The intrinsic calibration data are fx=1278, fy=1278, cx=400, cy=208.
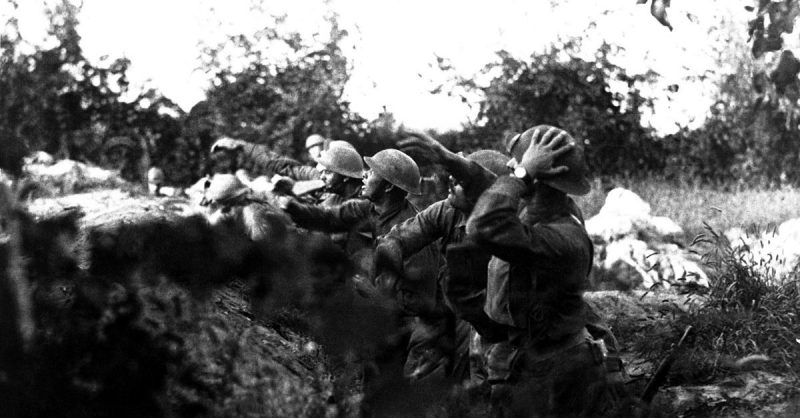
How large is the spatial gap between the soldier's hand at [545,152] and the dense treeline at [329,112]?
52.4 feet

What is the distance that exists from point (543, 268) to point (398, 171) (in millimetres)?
2869

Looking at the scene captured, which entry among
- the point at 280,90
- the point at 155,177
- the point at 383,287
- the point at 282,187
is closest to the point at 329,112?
the point at 280,90

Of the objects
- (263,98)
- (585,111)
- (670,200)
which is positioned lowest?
(670,200)

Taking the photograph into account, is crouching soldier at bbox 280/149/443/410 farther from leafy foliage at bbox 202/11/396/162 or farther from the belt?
leafy foliage at bbox 202/11/396/162

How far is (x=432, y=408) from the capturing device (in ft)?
9.98

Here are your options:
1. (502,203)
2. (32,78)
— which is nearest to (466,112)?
(32,78)

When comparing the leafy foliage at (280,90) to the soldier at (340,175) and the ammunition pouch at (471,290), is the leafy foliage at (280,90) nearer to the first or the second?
the soldier at (340,175)

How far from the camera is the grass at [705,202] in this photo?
1906cm

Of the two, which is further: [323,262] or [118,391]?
[323,262]

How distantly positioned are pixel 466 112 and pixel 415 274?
1582cm

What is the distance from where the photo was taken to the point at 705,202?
69.3 ft

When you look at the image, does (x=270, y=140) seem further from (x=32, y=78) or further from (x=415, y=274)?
(x=415, y=274)

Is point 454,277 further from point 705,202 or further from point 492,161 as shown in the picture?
point 705,202

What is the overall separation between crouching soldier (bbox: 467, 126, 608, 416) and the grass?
12.6 meters
